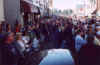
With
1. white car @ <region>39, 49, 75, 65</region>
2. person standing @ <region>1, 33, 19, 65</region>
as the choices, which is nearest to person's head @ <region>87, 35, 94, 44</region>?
white car @ <region>39, 49, 75, 65</region>

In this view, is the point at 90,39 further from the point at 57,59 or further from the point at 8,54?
the point at 8,54

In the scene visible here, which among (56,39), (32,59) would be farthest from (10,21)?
(32,59)

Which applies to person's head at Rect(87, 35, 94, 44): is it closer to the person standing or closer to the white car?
the white car

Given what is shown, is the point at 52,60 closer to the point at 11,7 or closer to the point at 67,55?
the point at 67,55

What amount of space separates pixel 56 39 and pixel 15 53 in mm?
5544

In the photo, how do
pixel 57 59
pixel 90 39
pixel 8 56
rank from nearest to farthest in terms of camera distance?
pixel 57 59 < pixel 8 56 < pixel 90 39

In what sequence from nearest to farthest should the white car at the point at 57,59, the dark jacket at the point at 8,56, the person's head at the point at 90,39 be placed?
the white car at the point at 57,59 → the dark jacket at the point at 8,56 → the person's head at the point at 90,39

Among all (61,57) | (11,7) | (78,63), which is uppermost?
(11,7)

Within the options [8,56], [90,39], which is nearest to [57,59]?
[8,56]

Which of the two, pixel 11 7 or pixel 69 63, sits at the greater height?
pixel 11 7

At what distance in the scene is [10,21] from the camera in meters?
16.4

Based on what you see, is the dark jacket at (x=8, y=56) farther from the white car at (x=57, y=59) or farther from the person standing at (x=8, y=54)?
the white car at (x=57, y=59)

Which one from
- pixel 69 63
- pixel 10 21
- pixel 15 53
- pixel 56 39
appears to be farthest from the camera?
pixel 10 21

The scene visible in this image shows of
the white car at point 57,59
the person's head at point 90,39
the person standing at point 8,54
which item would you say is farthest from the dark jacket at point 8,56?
the person's head at point 90,39
